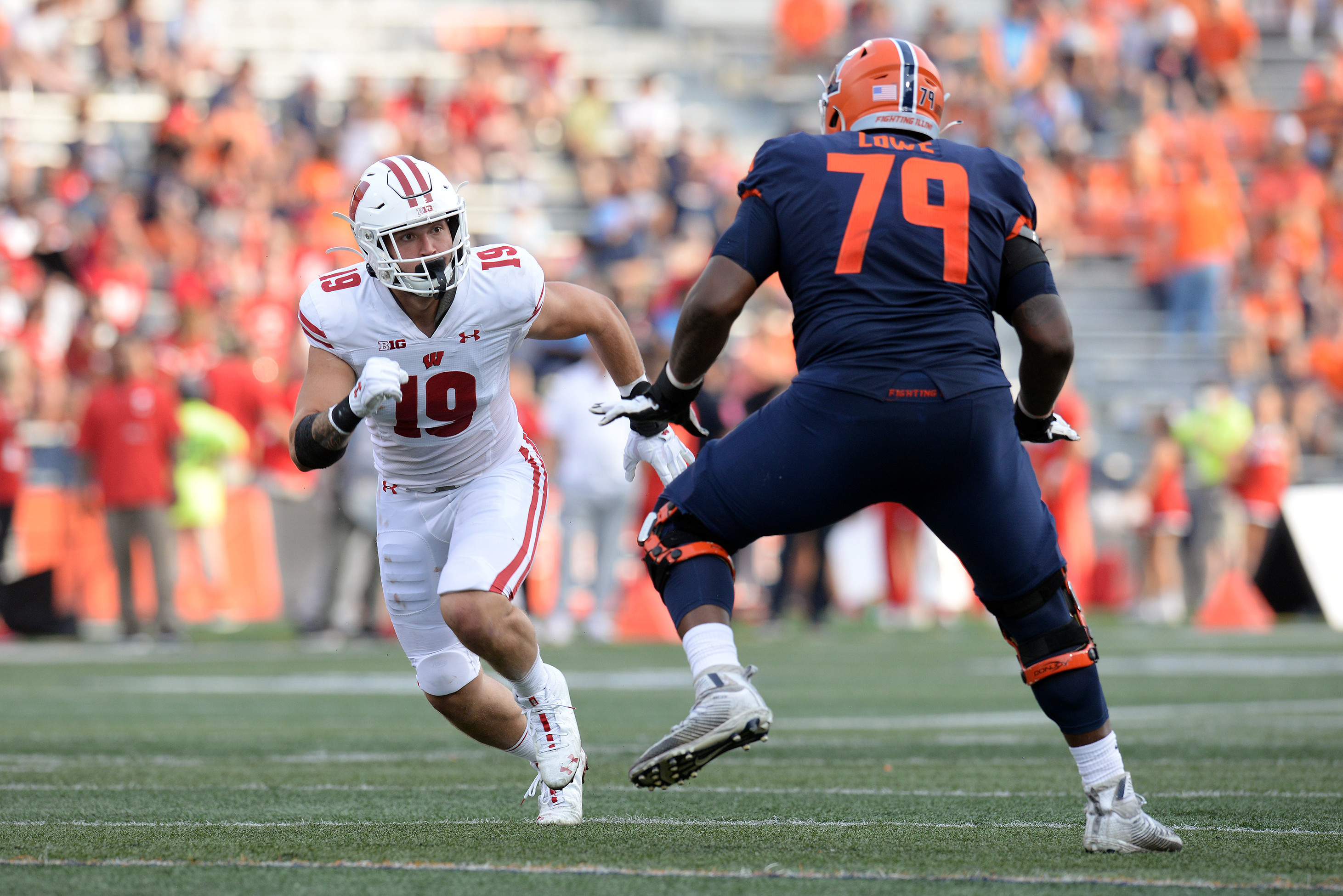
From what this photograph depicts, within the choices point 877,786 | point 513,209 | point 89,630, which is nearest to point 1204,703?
point 877,786

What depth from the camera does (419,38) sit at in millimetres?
21750

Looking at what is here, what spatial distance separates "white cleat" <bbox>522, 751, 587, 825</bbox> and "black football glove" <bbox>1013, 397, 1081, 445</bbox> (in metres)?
1.59

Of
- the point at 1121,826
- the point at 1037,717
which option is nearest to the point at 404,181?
the point at 1121,826

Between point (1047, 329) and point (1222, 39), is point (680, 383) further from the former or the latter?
point (1222, 39)

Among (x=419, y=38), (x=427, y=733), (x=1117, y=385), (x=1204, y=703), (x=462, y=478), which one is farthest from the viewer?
(x=419, y=38)

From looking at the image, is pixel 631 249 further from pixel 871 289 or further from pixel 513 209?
pixel 871 289

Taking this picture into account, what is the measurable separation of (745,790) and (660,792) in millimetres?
283

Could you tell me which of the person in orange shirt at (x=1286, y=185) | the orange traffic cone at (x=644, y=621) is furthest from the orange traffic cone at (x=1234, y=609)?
the person in orange shirt at (x=1286, y=185)

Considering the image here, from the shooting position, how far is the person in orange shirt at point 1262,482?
620 inches

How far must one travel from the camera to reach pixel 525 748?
5398 millimetres

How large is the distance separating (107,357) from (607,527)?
157 inches

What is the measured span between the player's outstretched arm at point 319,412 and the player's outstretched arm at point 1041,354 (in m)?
1.78

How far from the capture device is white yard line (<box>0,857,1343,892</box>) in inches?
151

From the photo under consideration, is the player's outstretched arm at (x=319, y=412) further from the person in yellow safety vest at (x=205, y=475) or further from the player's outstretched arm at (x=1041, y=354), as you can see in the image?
the person in yellow safety vest at (x=205, y=475)
